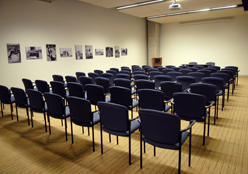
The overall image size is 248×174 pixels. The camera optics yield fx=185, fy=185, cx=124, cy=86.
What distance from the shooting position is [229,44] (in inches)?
549

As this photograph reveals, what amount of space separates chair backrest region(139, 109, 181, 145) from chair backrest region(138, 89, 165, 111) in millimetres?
1104

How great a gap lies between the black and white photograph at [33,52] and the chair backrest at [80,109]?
591 cm

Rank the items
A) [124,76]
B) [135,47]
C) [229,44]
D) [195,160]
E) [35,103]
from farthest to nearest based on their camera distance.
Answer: [135,47] → [229,44] → [124,76] → [35,103] → [195,160]

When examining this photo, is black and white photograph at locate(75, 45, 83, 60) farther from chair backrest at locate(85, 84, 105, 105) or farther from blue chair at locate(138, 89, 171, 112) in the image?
blue chair at locate(138, 89, 171, 112)

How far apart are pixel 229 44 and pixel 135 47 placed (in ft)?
23.3

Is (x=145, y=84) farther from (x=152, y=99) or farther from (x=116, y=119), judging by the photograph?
(x=116, y=119)

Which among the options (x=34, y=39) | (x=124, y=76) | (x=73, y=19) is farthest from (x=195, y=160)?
(x=73, y=19)

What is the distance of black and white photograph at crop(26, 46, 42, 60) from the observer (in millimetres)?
8053

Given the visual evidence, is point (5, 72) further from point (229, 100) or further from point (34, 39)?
point (229, 100)

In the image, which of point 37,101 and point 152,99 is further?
point 37,101

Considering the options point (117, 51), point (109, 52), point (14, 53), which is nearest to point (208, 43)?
point (117, 51)

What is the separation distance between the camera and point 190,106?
3359 millimetres

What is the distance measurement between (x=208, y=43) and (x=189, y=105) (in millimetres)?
13134

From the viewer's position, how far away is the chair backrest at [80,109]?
3172 mm
